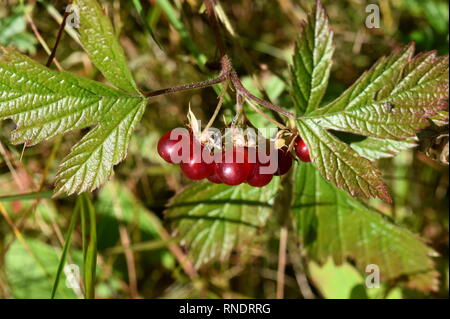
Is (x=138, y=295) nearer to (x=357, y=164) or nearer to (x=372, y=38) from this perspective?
(x=357, y=164)

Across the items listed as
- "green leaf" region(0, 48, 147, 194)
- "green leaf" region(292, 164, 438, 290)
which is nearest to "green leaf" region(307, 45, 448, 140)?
"green leaf" region(292, 164, 438, 290)

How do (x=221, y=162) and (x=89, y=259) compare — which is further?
(x=89, y=259)

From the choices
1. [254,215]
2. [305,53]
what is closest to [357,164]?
[305,53]

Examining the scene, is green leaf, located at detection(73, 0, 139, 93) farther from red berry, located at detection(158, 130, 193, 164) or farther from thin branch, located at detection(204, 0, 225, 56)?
thin branch, located at detection(204, 0, 225, 56)

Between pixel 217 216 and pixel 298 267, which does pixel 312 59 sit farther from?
pixel 298 267

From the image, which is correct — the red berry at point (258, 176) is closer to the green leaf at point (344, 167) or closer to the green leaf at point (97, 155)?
the green leaf at point (344, 167)

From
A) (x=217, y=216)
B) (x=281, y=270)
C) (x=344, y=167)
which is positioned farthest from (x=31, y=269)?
(x=344, y=167)
